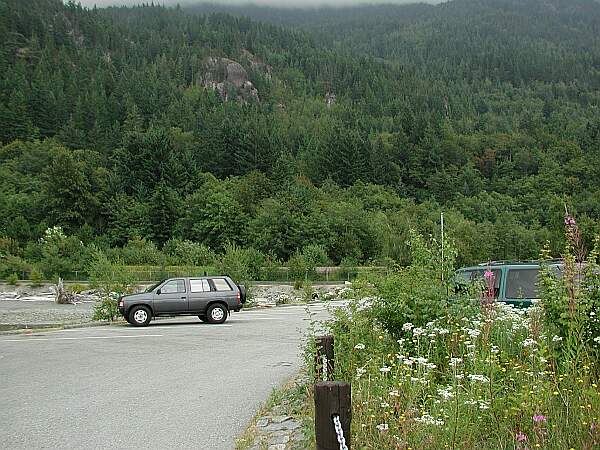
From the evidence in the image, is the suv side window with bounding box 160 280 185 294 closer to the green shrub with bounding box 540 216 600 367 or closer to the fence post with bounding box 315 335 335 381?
the fence post with bounding box 315 335 335 381

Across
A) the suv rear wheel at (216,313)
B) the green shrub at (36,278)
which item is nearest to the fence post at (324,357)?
the suv rear wheel at (216,313)

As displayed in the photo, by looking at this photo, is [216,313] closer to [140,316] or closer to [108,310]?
[140,316]

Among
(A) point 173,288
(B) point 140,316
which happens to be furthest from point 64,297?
(B) point 140,316

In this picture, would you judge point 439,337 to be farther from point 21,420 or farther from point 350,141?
point 350,141

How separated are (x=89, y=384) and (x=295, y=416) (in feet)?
15.3

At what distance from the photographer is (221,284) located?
79.9 feet

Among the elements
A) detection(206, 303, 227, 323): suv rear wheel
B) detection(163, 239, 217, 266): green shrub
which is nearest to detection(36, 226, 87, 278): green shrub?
detection(163, 239, 217, 266): green shrub

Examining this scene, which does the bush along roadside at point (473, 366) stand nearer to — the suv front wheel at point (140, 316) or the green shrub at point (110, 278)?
the suv front wheel at point (140, 316)

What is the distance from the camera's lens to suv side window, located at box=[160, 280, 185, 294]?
2388 centimetres

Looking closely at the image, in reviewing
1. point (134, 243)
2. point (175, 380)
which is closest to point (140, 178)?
point (134, 243)

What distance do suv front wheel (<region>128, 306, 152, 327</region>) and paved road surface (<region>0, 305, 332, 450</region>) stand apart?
2739mm

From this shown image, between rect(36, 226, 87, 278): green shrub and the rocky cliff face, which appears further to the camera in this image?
the rocky cliff face

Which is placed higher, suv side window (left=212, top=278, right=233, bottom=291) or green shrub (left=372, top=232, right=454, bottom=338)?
green shrub (left=372, top=232, right=454, bottom=338)

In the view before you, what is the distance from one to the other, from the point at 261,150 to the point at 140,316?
7936cm
